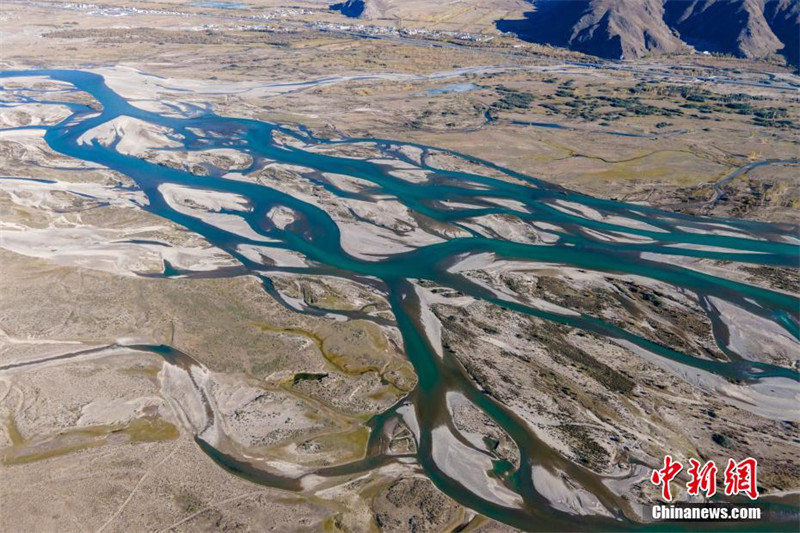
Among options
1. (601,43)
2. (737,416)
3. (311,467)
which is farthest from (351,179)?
(601,43)

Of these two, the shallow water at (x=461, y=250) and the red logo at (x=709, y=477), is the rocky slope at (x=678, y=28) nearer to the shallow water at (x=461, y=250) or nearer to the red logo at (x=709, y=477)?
the shallow water at (x=461, y=250)

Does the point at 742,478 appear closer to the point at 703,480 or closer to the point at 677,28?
the point at 703,480

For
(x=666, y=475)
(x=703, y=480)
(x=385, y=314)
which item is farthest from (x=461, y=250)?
(x=703, y=480)

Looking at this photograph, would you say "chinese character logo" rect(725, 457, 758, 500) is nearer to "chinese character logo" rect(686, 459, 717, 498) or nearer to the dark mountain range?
"chinese character logo" rect(686, 459, 717, 498)

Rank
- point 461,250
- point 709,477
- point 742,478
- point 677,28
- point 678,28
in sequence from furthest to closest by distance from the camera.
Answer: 1. point 677,28
2. point 678,28
3. point 461,250
4. point 742,478
5. point 709,477

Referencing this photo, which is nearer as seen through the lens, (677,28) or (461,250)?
(461,250)

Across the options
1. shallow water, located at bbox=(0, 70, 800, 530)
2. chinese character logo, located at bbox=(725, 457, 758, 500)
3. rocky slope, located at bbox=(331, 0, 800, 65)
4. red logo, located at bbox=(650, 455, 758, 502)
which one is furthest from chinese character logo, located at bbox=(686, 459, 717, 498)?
rocky slope, located at bbox=(331, 0, 800, 65)
